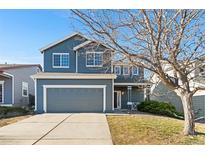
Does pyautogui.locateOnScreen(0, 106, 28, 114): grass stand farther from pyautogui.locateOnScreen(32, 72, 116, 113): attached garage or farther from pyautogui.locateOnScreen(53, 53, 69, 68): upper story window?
pyautogui.locateOnScreen(53, 53, 69, 68): upper story window

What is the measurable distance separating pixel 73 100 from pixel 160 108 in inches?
196

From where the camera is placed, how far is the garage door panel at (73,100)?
16.5 m

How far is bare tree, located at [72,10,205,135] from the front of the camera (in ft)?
24.6

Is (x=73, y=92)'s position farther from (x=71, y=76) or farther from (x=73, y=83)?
(x=71, y=76)

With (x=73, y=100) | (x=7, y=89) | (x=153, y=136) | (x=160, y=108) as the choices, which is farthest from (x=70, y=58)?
(x=153, y=136)

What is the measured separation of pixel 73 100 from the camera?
16.5m

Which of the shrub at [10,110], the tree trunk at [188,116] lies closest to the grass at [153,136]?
the tree trunk at [188,116]

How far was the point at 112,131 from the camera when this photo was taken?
909 cm

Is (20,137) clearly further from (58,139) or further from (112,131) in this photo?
(112,131)

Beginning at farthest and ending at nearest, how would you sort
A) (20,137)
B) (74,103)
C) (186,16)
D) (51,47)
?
(51,47)
(74,103)
(20,137)
(186,16)

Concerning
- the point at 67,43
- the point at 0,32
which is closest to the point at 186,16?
the point at 0,32

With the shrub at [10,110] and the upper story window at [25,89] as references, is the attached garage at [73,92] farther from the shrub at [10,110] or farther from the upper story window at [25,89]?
the upper story window at [25,89]

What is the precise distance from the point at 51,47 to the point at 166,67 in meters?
10.7

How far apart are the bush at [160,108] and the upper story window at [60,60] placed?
5233mm
